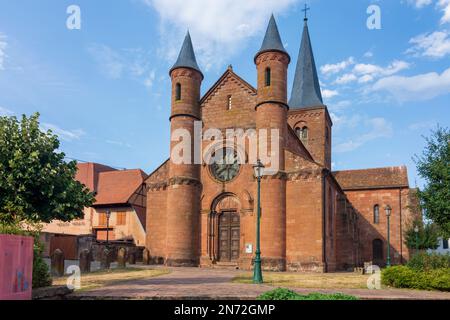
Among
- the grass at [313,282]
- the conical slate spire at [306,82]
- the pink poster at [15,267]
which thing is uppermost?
the conical slate spire at [306,82]

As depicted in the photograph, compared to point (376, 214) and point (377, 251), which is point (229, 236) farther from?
point (377, 251)

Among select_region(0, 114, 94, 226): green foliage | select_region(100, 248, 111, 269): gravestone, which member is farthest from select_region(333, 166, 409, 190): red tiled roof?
select_region(0, 114, 94, 226): green foliage

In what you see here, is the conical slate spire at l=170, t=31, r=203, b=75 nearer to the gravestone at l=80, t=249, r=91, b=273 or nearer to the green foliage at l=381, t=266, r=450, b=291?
the gravestone at l=80, t=249, r=91, b=273

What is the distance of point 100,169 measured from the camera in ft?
156

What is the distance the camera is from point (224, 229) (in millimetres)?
30969

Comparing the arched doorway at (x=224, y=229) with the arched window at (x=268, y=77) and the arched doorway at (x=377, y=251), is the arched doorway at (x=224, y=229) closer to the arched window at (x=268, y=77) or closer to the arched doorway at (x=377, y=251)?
the arched window at (x=268, y=77)

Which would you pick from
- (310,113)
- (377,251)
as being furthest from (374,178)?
(310,113)

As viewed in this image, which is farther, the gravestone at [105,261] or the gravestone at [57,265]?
the gravestone at [105,261]

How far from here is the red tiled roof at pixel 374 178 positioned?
50.9 metres

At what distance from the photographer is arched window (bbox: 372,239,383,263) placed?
5031 centimetres

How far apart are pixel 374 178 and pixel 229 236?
1124 inches

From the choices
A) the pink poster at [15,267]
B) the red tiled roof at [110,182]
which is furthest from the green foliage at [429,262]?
the red tiled roof at [110,182]

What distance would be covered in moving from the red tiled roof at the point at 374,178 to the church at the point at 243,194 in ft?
55.2
